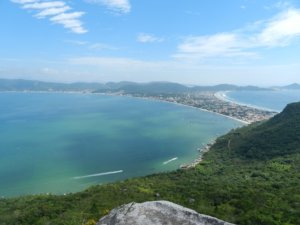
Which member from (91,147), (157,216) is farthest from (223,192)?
(91,147)

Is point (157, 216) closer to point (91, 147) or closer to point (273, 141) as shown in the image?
point (273, 141)

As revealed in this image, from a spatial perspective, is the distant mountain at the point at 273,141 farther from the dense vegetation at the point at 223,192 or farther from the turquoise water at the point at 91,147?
the turquoise water at the point at 91,147

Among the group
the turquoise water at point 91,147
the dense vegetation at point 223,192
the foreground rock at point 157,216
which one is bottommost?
the turquoise water at point 91,147

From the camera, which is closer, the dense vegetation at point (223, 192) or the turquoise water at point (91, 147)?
the dense vegetation at point (223, 192)

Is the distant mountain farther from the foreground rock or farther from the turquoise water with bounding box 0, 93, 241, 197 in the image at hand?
the foreground rock

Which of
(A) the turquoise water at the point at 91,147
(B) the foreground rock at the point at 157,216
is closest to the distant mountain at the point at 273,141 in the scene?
(A) the turquoise water at the point at 91,147

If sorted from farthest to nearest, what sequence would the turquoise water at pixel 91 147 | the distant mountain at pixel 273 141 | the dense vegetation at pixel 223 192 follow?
the turquoise water at pixel 91 147, the distant mountain at pixel 273 141, the dense vegetation at pixel 223 192
